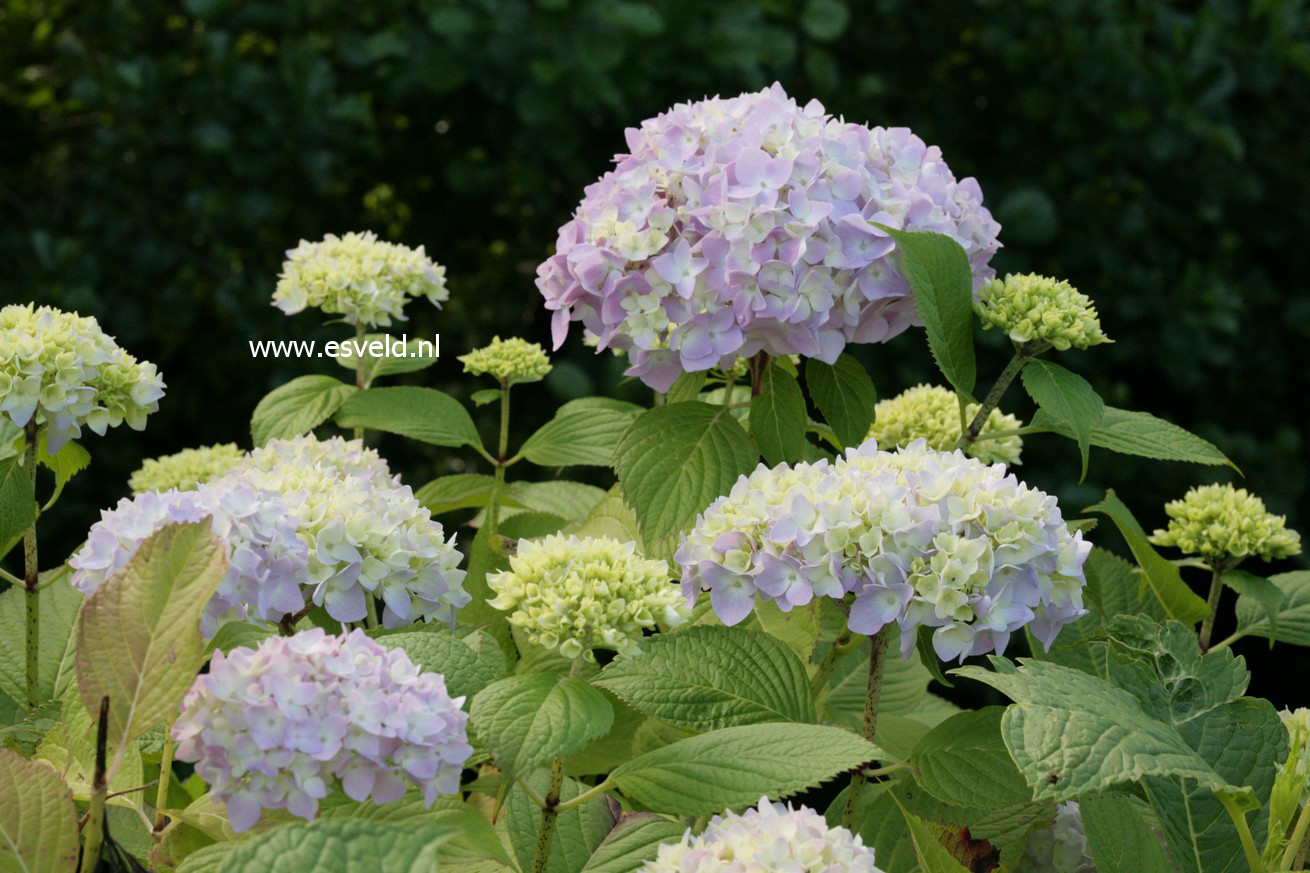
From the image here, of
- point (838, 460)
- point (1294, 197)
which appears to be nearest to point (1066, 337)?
point (838, 460)

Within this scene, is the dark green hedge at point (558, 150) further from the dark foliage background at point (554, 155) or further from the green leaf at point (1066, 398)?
the green leaf at point (1066, 398)

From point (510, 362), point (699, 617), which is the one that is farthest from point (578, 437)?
point (699, 617)

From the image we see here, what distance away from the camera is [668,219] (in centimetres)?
93

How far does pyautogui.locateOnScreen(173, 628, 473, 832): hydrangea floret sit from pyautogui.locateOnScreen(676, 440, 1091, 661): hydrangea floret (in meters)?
0.23

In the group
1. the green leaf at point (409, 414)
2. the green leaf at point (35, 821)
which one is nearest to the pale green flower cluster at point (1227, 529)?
the green leaf at point (409, 414)

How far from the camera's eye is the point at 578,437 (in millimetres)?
1265

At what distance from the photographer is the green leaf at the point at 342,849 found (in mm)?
541

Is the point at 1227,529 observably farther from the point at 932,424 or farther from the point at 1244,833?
the point at 1244,833

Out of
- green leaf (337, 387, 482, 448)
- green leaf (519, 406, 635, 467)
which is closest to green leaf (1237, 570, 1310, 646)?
green leaf (519, 406, 635, 467)

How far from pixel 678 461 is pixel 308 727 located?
0.46 metres

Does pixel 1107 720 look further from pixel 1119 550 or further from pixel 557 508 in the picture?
pixel 1119 550

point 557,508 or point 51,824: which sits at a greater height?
point 51,824

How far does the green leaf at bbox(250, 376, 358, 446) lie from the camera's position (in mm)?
1215

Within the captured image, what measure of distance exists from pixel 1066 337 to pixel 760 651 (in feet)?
1.09
